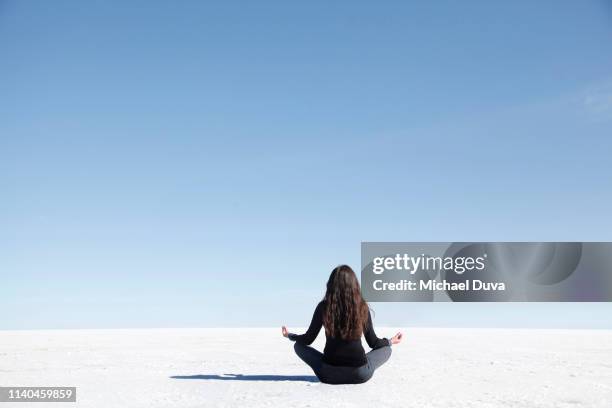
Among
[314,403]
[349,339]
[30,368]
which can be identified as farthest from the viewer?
[30,368]

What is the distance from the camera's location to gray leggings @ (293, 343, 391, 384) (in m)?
7.18

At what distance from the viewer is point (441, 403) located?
6391 millimetres

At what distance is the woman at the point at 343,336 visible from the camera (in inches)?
270

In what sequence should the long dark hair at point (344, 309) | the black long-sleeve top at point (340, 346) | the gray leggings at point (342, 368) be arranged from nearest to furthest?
the long dark hair at point (344, 309) < the black long-sleeve top at point (340, 346) < the gray leggings at point (342, 368)

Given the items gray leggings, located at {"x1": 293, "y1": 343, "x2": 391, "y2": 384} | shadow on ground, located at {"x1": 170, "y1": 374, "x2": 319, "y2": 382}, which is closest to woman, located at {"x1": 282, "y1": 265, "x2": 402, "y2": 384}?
gray leggings, located at {"x1": 293, "y1": 343, "x2": 391, "y2": 384}

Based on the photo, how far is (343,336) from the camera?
6.89m

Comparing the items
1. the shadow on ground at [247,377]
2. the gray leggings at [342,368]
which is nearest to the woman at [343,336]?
the gray leggings at [342,368]

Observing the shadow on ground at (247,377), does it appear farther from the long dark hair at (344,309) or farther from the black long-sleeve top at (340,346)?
the long dark hair at (344,309)

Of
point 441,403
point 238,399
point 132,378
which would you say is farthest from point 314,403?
point 132,378

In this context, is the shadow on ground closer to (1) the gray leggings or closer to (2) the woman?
(1) the gray leggings

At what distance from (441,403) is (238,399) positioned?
2154mm

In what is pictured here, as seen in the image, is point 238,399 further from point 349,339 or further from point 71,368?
point 71,368

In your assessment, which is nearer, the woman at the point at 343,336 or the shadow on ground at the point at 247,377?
the woman at the point at 343,336

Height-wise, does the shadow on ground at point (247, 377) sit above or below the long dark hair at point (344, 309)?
below
